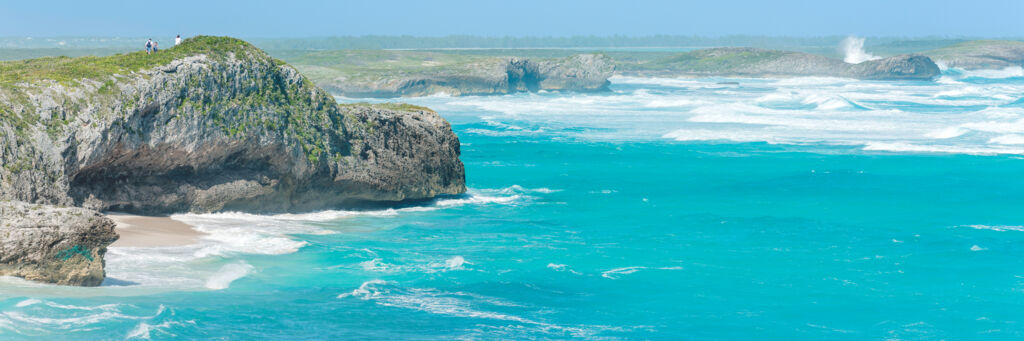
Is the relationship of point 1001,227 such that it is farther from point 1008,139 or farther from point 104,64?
point 1008,139

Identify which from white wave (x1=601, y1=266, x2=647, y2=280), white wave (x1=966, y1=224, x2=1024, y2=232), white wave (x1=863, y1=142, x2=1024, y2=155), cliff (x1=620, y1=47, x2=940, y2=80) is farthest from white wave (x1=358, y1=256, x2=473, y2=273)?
cliff (x1=620, y1=47, x2=940, y2=80)

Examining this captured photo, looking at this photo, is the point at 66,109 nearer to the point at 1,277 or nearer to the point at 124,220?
the point at 124,220

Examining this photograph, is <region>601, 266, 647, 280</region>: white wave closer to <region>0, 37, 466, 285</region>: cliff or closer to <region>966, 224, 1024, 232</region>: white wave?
<region>0, 37, 466, 285</region>: cliff

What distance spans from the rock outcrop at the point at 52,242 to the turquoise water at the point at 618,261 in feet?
1.50

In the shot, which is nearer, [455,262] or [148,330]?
[148,330]

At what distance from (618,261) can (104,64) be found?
58.5 ft

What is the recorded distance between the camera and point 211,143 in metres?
33.1

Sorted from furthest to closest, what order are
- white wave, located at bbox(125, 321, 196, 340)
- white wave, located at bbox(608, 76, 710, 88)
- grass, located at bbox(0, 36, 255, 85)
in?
white wave, located at bbox(608, 76, 710, 88) → grass, located at bbox(0, 36, 255, 85) → white wave, located at bbox(125, 321, 196, 340)

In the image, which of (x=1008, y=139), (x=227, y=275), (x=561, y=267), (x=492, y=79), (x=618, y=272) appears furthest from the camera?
(x=492, y=79)

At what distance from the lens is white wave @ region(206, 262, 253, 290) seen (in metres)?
23.9

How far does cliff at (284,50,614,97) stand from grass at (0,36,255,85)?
91.9 meters

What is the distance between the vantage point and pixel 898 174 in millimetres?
49469

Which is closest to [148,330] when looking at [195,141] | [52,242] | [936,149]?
[52,242]

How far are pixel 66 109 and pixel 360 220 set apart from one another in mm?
10673
